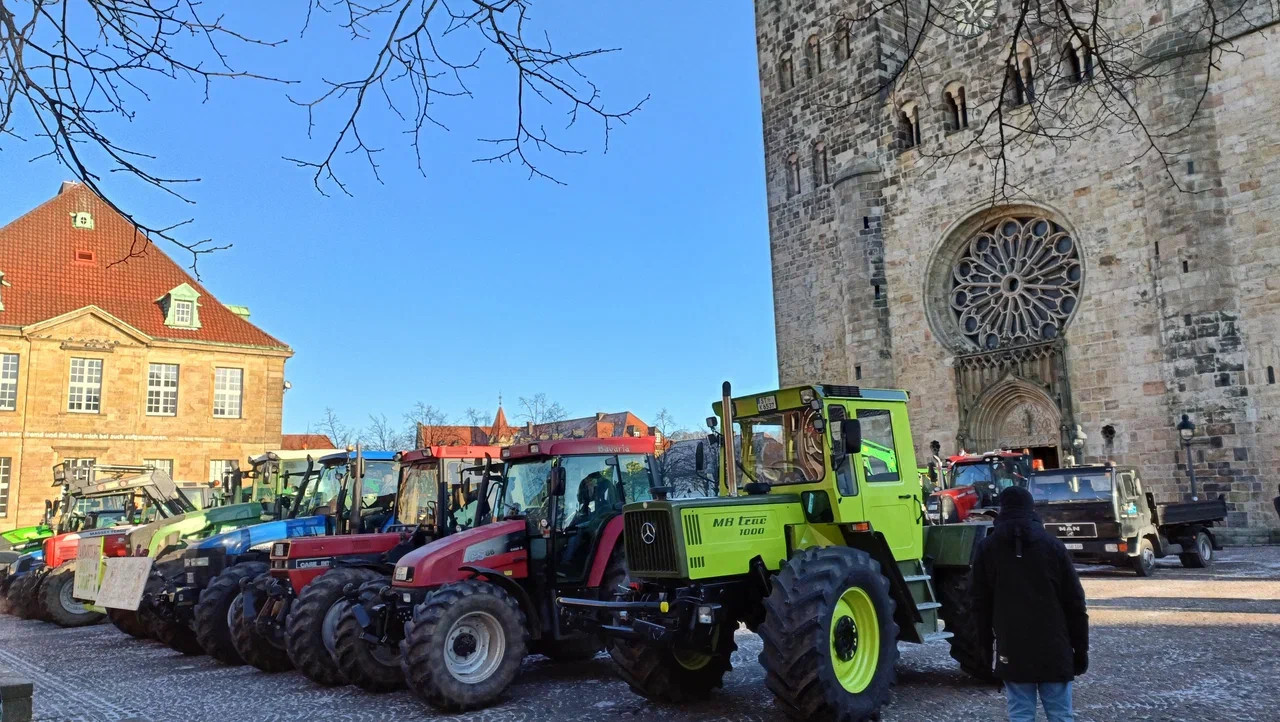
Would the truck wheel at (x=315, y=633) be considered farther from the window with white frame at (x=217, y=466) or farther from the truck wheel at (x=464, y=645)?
the window with white frame at (x=217, y=466)

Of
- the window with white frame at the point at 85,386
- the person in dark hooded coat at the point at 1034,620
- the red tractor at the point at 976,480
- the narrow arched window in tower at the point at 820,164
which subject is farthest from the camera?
the window with white frame at the point at 85,386

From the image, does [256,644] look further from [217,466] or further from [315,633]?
[217,466]

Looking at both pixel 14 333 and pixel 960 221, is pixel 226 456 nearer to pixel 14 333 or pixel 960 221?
pixel 14 333

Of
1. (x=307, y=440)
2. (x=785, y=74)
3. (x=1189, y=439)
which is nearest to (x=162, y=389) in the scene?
(x=785, y=74)

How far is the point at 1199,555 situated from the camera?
15492mm

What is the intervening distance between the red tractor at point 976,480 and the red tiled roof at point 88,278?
24281 millimetres

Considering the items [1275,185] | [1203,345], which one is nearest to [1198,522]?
[1203,345]

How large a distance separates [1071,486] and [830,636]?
1105 centimetres

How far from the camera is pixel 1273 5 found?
1828 centimetres

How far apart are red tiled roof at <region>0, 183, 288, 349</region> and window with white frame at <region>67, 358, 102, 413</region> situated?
1752 millimetres

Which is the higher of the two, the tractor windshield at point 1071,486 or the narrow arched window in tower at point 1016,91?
the narrow arched window in tower at point 1016,91

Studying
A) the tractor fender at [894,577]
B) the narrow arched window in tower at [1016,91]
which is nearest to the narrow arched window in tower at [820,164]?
the narrow arched window in tower at [1016,91]

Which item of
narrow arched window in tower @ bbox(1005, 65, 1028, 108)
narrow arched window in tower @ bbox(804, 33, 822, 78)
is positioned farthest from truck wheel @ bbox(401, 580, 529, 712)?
narrow arched window in tower @ bbox(804, 33, 822, 78)

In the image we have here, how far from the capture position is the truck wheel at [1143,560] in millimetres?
14695
